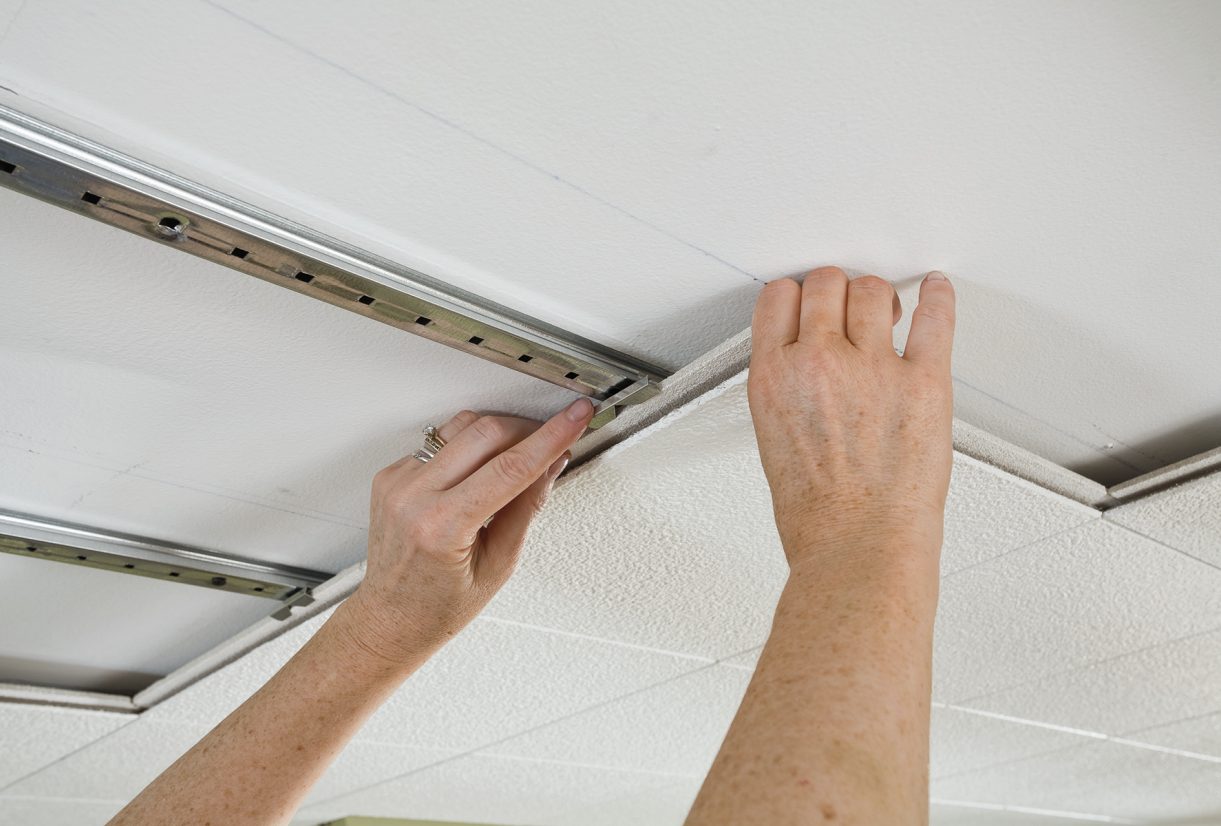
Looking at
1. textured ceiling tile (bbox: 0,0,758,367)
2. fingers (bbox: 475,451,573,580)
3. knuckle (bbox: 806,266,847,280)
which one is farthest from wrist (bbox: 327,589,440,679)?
knuckle (bbox: 806,266,847,280)

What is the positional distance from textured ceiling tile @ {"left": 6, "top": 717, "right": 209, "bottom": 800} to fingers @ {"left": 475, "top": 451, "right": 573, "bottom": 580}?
3.65 feet

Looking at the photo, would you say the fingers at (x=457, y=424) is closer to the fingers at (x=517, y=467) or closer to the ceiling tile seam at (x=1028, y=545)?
the fingers at (x=517, y=467)

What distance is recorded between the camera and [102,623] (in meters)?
1.70

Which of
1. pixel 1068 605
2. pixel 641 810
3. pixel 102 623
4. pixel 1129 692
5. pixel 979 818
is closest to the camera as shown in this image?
pixel 1068 605

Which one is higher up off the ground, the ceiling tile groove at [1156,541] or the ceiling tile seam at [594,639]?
the ceiling tile groove at [1156,541]

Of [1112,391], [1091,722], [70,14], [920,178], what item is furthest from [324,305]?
[1091,722]

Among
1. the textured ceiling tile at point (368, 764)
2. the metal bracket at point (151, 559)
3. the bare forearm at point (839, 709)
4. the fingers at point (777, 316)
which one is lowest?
the bare forearm at point (839, 709)

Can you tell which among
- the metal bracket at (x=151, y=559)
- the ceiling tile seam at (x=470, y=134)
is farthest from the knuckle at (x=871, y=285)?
the metal bracket at (x=151, y=559)

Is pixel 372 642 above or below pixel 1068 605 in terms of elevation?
below

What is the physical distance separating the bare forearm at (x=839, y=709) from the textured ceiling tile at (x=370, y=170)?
0.38 m

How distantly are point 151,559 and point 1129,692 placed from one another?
74.9 inches

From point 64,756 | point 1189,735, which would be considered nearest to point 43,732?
point 64,756

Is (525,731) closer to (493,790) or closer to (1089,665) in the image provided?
(493,790)

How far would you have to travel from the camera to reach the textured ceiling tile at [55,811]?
7.82 feet
